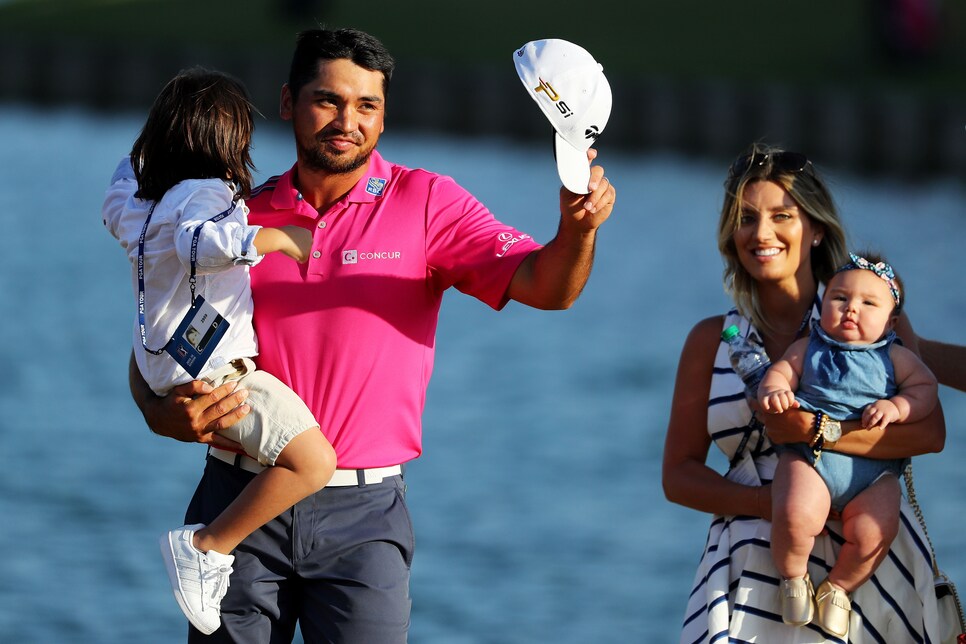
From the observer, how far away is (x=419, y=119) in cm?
2334

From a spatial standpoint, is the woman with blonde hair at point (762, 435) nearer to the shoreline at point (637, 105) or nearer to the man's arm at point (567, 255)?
the man's arm at point (567, 255)

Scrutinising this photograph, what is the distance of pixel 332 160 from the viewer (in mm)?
3514

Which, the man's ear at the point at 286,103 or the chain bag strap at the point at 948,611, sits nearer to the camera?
the chain bag strap at the point at 948,611

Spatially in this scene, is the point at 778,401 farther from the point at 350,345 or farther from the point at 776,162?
the point at 350,345

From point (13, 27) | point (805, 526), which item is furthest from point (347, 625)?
point (13, 27)

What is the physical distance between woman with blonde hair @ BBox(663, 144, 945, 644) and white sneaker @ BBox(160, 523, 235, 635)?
3.58ft

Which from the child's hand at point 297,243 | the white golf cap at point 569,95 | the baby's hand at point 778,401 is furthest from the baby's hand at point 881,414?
the child's hand at point 297,243

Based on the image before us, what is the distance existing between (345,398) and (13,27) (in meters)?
25.4

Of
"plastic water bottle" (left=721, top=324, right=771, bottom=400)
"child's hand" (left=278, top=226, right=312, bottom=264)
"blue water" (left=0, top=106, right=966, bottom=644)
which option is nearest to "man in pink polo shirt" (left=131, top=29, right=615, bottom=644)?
"child's hand" (left=278, top=226, right=312, bottom=264)

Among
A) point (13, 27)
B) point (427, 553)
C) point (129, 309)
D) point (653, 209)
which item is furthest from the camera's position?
point (13, 27)

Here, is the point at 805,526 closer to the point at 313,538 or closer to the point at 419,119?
the point at 313,538

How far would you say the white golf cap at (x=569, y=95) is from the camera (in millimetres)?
3232

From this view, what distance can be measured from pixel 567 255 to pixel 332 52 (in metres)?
0.73

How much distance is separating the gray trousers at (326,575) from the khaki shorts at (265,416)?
6.7 inches
